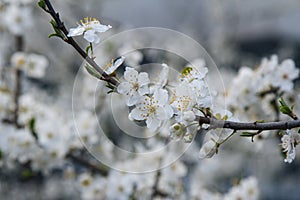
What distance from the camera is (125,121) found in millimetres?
1610

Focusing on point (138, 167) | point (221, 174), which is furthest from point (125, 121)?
point (221, 174)

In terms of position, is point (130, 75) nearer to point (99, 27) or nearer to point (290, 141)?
point (99, 27)

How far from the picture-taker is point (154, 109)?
2.46 ft

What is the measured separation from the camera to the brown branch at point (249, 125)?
0.72 meters

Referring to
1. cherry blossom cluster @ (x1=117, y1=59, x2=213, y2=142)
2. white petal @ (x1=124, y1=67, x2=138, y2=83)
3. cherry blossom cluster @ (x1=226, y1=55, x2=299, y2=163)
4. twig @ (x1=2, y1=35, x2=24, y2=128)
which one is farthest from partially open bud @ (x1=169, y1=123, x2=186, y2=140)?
twig @ (x1=2, y1=35, x2=24, y2=128)

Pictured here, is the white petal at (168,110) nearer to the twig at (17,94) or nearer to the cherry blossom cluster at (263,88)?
the cherry blossom cluster at (263,88)

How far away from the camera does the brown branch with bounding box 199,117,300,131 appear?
0.72 m

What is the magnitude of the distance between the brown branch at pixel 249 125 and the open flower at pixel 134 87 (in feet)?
0.36

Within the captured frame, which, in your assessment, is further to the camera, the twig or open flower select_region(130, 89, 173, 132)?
the twig

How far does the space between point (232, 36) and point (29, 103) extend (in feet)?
7.14

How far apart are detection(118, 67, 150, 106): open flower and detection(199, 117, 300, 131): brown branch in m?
0.11

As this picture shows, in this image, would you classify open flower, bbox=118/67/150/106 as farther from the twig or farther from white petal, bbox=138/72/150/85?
the twig

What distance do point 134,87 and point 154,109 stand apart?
5 centimetres

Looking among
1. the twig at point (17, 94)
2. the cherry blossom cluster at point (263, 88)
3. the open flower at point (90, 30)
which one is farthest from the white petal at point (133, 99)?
the twig at point (17, 94)
